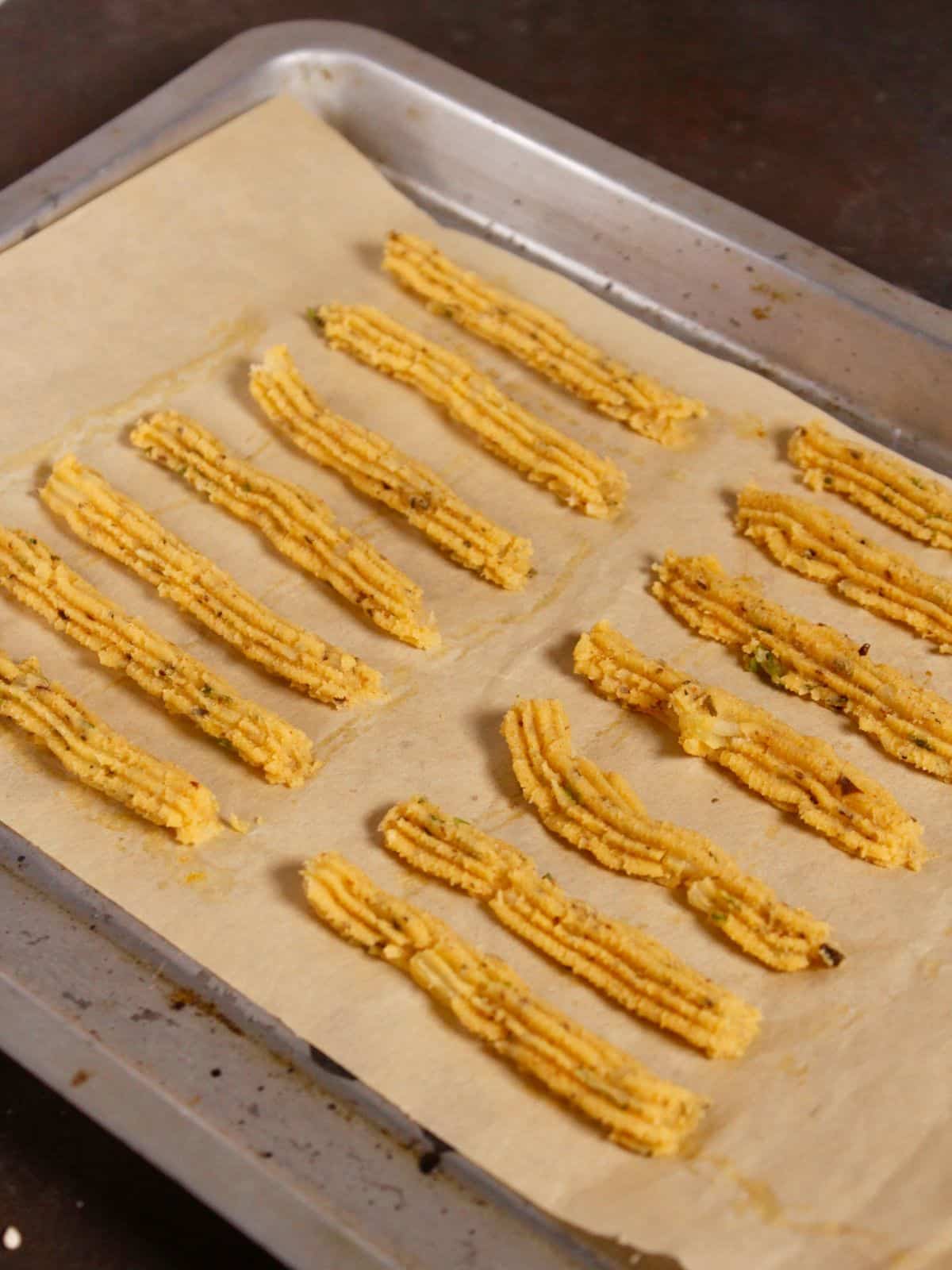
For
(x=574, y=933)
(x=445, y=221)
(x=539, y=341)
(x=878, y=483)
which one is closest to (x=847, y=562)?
(x=878, y=483)

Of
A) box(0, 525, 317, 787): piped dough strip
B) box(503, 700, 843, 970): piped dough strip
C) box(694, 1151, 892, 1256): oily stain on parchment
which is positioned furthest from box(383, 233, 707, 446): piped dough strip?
box(694, 1151, 892, 1256): oily stain on parchment

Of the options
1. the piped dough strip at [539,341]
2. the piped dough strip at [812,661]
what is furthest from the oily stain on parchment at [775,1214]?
the piped dough strip at [539,341]

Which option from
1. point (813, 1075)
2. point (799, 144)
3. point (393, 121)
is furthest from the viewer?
point (799, 144)

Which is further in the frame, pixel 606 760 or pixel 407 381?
pixel 407 381

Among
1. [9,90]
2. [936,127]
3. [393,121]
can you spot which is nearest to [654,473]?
[393,121]

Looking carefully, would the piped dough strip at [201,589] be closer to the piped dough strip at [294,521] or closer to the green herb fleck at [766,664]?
the piped dough strip at [294,521]

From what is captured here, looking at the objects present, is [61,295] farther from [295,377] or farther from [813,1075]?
[813,1075]

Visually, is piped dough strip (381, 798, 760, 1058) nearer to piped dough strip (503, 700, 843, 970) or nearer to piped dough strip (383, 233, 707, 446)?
piped dough strip (503, 700, 843, 970)
